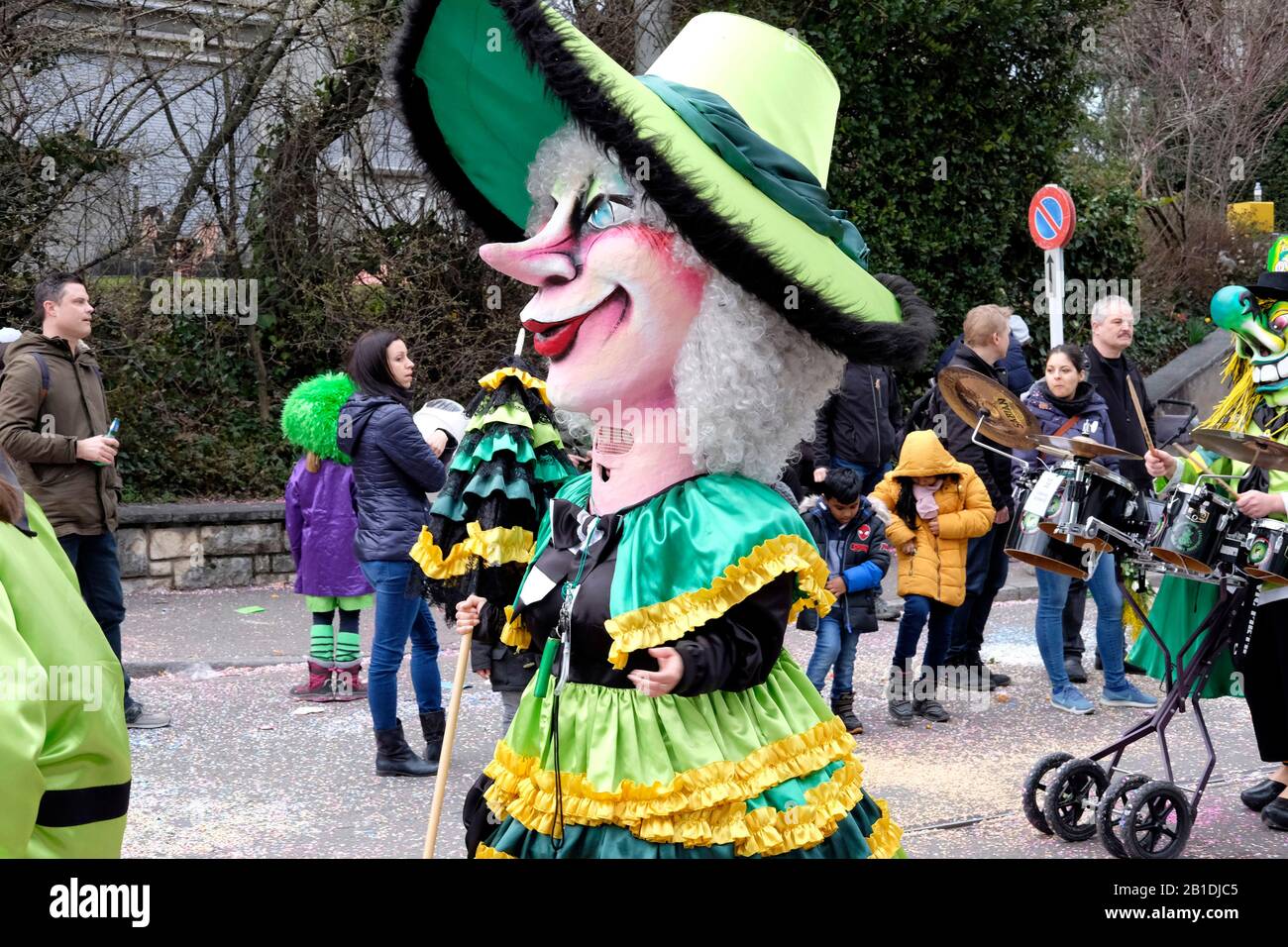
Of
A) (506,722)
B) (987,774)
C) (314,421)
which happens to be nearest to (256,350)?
(314,421)

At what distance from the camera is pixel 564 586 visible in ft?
9.46

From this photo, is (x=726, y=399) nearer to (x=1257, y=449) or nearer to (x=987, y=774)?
(x=1257, y=449)

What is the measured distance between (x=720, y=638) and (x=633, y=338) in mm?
669

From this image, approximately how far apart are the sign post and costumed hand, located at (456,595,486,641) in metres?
7.15

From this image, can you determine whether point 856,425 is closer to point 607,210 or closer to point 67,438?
point 67,438

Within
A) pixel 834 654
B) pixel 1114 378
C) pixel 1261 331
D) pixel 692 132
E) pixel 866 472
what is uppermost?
pixel 692 132

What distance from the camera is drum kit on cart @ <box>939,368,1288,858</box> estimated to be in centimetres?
464

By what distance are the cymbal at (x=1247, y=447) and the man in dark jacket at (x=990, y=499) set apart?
2425 millimetres

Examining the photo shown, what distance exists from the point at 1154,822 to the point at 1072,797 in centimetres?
30

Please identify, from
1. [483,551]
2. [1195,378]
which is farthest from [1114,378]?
[1195,378]

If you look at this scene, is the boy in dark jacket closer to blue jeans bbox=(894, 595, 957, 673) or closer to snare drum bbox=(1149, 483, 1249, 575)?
→ blue jeans bbox=(894, 595, 957, 673)

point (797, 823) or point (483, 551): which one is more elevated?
point (483, 551)

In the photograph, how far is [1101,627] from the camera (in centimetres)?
680

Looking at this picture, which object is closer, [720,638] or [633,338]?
[720,638]
